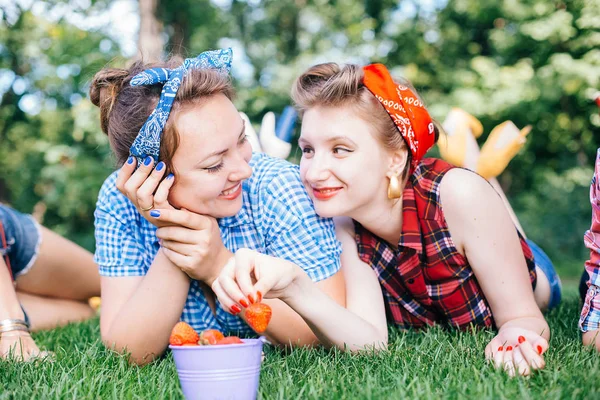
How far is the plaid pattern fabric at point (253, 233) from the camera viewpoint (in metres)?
2.89

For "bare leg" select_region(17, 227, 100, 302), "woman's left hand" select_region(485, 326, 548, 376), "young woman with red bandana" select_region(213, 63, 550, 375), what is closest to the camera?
"woman's left hand" select_region(485, 326, 548, 376)

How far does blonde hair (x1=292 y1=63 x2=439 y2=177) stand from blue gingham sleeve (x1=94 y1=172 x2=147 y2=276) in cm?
110

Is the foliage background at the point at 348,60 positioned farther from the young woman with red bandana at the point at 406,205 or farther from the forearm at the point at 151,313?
the forearm at the point at 151,313

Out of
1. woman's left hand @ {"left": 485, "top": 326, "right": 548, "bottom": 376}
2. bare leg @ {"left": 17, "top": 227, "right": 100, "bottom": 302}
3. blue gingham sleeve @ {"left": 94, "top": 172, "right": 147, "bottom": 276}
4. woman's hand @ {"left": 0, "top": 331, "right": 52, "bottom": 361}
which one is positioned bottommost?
bare leg @ {"left": 17, "top": 227, "right": 100, "bottom": 302}

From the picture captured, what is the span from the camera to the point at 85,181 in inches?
539

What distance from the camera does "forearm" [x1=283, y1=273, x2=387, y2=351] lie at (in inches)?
91.2

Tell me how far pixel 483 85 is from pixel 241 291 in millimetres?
15120

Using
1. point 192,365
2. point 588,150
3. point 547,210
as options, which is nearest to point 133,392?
point 192,365

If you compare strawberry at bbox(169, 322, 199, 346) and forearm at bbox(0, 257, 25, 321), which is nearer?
strawberry at bbox(169, 322, 199, 346)

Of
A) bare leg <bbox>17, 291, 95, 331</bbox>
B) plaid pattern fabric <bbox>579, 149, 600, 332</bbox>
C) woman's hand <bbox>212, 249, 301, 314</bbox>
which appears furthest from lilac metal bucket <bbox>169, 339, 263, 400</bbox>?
bare leg <bbox>17, 291, 95, 331</bbox>

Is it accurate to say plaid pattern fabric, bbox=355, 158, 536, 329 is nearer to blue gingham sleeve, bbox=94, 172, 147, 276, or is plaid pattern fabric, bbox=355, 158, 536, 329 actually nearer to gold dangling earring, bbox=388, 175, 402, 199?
gold dangling earring, bbox=388, 175, 402, 199

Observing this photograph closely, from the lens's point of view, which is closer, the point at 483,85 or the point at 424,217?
the point at 424,217

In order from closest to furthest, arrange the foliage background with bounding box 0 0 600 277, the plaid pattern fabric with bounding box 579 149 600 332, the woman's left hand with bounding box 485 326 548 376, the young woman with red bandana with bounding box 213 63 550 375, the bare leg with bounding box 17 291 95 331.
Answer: the woman's left hand with bounding box 485 326 548 376 → the plaid pattern fabric with bounding box 579 149 600 332 → the young woman with red bandana with bounding box 213 63 550 375 → the bare leg with bounding box 17 291 95 331 → the foliage background with bounding box 0 0 600 277

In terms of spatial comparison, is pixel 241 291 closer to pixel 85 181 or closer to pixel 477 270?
pixel 477 270
